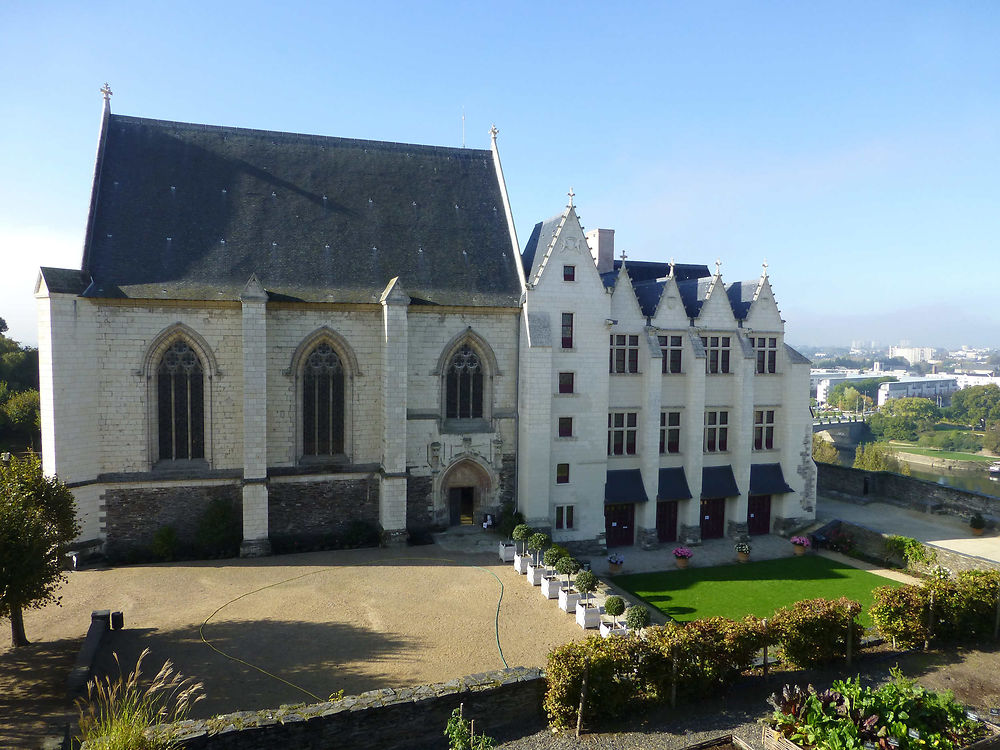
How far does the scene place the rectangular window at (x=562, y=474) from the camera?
86.8 feet

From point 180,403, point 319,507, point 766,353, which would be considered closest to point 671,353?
point 766,353

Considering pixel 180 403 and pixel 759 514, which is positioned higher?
pixel 180 403

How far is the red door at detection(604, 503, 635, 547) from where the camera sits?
27625 millimetres

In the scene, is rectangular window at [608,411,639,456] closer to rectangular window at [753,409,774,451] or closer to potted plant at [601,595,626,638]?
rectangular window at [753,409,774,451]

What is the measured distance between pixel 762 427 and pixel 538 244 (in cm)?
1421

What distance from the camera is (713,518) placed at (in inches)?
1160

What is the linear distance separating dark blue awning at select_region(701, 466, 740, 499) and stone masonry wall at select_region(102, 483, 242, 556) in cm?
2025

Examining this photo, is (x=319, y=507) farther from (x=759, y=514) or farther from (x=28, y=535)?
(x=759, y=514)

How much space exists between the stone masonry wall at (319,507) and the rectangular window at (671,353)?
1410 centimetres

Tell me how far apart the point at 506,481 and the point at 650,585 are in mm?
7294

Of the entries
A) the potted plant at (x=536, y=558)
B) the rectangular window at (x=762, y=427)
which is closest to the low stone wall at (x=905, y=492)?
the rectangular window at (x=762, y=427)

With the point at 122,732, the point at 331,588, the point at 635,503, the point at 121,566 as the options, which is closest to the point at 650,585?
the point at 635,503

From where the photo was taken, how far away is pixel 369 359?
25344 millimetres

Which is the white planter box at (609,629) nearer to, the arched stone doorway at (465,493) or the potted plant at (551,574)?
the potted plant at (551,574)
